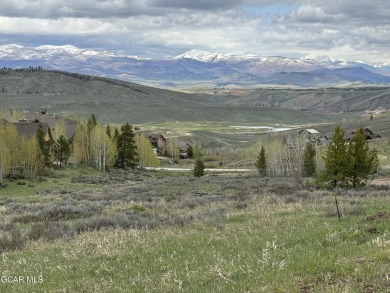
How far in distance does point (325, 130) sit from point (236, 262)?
173805mm

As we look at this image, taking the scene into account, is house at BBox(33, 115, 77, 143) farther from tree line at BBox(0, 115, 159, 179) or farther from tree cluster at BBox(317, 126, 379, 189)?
tree cluster at BBox(317, 126, 379, 189)

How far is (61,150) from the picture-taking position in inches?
2926

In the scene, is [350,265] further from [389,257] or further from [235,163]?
[235,163]

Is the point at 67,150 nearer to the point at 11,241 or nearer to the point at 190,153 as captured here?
the point at 190,153

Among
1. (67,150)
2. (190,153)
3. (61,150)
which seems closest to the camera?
(61,150)

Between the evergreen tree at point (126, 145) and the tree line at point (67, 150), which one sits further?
the evergreen tree at point (126, 145)

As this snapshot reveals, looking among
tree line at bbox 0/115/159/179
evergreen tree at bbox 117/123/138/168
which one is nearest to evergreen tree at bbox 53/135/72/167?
tree line at bbox 0/115/159/179

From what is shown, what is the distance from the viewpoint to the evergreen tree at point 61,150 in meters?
74.2

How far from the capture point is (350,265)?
7.84 metres

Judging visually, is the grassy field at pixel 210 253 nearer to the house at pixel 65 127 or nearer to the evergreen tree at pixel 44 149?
the evergreen tree at pixel 44 149

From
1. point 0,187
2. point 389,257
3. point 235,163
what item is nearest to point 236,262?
point 389,257

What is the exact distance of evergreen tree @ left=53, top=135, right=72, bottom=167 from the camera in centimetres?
7419

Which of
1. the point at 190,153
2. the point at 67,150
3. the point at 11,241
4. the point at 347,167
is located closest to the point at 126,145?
the point at 67,150

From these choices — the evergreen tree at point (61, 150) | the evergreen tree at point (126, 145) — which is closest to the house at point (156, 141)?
the evergreen tree at point (126, 145)
